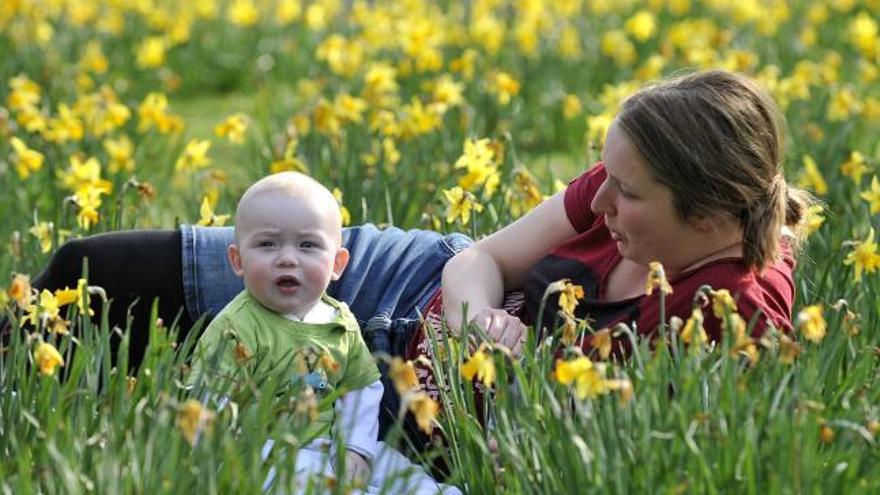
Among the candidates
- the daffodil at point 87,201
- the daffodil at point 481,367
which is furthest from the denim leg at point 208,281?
the daffodil at point 481,367

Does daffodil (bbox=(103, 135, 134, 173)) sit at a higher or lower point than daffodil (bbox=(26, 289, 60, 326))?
→ lower

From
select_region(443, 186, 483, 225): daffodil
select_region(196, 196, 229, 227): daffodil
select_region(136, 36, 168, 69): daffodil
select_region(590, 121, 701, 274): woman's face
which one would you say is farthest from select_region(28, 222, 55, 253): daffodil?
select_region(136, 36, 168, 69): daffodil

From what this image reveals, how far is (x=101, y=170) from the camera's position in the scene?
4.79 m

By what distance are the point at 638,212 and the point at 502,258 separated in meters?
0.50

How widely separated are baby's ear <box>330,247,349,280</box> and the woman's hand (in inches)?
11.9

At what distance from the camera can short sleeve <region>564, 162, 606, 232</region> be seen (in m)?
3.28

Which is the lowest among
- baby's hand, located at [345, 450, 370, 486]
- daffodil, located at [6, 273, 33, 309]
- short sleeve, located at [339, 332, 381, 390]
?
baby's hand, located at [345, 450, 370, 486]

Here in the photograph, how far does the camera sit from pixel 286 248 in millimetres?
3033

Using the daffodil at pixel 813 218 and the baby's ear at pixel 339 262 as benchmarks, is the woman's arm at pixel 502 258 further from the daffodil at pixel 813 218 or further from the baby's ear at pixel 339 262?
the daffodil at pixel 813 218

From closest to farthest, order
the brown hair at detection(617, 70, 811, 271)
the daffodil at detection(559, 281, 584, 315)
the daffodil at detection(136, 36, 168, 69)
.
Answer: the daffodil at detection(559, 281, 584, 315) → the brown hair at detection(617, 70, 811, 271) → the daffodil at detection(136, 36, 168, 69)

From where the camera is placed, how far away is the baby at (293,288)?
302cm

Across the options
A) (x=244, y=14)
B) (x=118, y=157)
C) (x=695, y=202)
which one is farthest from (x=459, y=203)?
(x=244, y=14)

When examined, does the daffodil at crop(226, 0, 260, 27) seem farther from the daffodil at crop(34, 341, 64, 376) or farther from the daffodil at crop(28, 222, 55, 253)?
the daffodil at crop(34, 341, 64, 376)

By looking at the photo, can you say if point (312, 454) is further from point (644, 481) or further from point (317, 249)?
point (644, 481)
